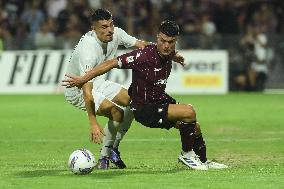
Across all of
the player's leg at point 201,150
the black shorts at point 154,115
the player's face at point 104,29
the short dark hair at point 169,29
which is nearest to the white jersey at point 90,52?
the player's face at point 104,29

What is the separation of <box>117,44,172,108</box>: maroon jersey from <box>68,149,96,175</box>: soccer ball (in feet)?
2.94

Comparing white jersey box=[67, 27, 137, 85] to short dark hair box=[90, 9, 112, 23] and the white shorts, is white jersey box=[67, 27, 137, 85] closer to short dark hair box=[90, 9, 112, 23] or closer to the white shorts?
the white shorts

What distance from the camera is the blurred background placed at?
85.5ft

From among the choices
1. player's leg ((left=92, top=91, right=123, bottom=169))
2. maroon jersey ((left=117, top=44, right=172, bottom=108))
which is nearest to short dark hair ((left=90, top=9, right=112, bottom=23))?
maroon jersey ((left=117, top=44, right=172, bottom=108))

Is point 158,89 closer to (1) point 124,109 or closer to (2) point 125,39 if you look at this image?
(1) point 124,109

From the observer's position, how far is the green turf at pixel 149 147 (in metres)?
9.79

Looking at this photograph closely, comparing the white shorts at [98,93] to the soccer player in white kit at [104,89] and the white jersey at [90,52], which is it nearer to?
the soccer player in white kit at [104,89]

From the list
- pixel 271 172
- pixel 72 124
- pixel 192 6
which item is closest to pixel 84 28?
pixel 192 6

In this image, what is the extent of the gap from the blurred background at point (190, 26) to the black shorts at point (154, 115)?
15132 millimetres

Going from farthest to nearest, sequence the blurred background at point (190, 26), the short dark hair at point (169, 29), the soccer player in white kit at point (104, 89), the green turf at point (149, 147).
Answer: the blurred background at point (190, 26), the soccer player in white kit at point (104, 89), the short dark hair at point (169, 29), the green turf at point (149, 147)

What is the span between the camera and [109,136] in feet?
37.9

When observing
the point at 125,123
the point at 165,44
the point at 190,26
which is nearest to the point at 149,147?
the point at 125,123

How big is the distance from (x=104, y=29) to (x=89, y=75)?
1.00 metres

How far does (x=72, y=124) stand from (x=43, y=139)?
2668mm
